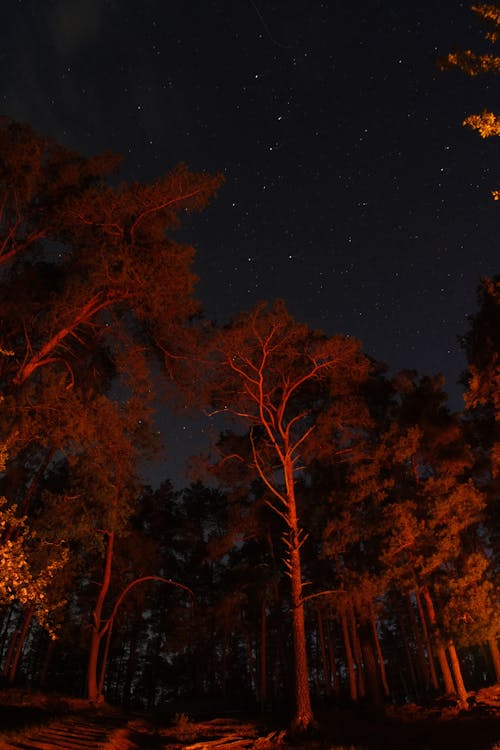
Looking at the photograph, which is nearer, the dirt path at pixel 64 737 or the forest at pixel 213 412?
the dirt path at pixel 64 737

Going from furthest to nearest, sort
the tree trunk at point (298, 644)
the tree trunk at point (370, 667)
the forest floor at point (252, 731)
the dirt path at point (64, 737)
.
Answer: the tree trunk at point (370, 667) < the tree trunk at point (298, 644) < the forest floor at point (252, 731) < the dirt path at point (64, 737)

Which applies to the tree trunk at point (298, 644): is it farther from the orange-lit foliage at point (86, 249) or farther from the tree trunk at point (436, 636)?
the orange-lit foliage at point (86, 249)

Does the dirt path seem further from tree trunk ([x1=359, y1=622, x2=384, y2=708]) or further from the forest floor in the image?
tree trunk ([x1=359, y1=622, x2=384, y2=708])

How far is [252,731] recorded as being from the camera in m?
13.7

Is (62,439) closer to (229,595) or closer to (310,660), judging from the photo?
(229,595)

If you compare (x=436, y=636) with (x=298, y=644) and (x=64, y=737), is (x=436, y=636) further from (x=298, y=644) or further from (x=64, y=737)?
(x=64, y=737)

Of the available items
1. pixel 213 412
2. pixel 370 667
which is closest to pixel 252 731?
pixel 213 412

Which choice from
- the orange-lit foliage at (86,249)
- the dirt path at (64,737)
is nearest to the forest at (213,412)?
the orange-lit foliage at (86,249)

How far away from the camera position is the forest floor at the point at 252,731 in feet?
36.4

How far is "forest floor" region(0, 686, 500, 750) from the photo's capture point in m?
11.1

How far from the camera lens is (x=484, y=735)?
11.9 metres

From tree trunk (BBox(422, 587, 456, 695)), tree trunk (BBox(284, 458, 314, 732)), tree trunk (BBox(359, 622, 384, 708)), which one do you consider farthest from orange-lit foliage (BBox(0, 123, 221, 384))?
tree trunk (BBox(359, 622, 384, 708))

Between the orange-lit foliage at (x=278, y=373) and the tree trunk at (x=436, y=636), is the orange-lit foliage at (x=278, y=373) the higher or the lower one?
the higher one

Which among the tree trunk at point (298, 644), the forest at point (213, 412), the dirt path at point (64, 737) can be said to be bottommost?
the dirt path at point (64, 737)
